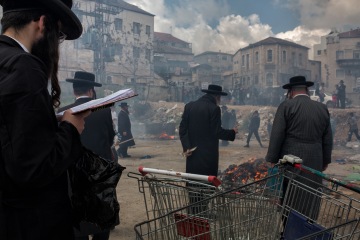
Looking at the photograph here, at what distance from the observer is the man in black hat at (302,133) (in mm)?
4449

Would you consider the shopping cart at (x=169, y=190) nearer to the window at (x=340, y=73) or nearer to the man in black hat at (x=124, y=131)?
the man in black hat at (x=124, y=131)

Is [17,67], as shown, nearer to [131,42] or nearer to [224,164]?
[224,164]

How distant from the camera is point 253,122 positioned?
58.5ft

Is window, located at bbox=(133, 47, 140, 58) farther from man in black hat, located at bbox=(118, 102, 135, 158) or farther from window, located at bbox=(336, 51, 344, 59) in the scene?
man in black hat, located at bbox=(118, 102, 135, 158)

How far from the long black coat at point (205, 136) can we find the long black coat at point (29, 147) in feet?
12.8

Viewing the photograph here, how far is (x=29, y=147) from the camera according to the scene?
134cm

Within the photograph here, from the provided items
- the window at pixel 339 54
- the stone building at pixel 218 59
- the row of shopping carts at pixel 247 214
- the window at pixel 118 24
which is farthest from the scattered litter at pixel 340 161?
the stone building at pixel 218 59

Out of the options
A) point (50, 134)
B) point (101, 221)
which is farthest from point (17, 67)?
point (101, 221)

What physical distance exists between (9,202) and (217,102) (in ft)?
14.8

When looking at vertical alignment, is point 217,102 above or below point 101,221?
above

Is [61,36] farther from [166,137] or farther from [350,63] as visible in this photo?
[350,63]

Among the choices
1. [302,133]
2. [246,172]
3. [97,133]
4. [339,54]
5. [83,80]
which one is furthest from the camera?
[339,54]

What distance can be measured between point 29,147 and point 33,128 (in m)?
0.07

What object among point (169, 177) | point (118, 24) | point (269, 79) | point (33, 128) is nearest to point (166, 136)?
point (169, 177)
